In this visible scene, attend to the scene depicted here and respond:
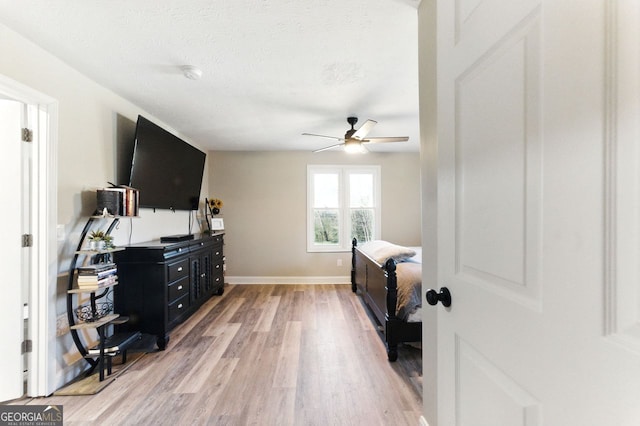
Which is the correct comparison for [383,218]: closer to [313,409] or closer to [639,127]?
[313,409]

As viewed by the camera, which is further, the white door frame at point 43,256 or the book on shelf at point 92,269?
the book on shelf at point 92,269

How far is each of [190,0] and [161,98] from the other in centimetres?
151

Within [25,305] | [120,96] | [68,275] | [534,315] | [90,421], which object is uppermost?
[120,96]

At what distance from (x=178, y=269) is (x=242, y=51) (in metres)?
2.16

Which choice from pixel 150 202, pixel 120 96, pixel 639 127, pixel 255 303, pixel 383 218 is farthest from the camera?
pixel 383 218

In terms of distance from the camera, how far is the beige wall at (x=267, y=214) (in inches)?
191

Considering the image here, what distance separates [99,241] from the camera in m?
2.12

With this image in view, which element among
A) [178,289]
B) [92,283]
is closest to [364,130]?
[178,289]

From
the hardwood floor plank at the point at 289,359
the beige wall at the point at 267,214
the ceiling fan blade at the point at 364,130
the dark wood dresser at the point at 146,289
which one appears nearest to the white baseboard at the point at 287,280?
the beige wall at the point at 267,214

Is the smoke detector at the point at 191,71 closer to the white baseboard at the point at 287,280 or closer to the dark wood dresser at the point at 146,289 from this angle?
the dark wood dresser at the point at 146,289

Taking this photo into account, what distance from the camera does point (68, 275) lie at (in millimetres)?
2084

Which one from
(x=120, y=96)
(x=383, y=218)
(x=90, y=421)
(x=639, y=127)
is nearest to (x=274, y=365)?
(x=90, y=421)

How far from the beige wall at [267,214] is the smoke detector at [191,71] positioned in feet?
8.57

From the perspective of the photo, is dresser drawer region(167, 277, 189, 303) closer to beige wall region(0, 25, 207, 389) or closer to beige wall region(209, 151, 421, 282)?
beige wall region(0, 25, 207, 389)
